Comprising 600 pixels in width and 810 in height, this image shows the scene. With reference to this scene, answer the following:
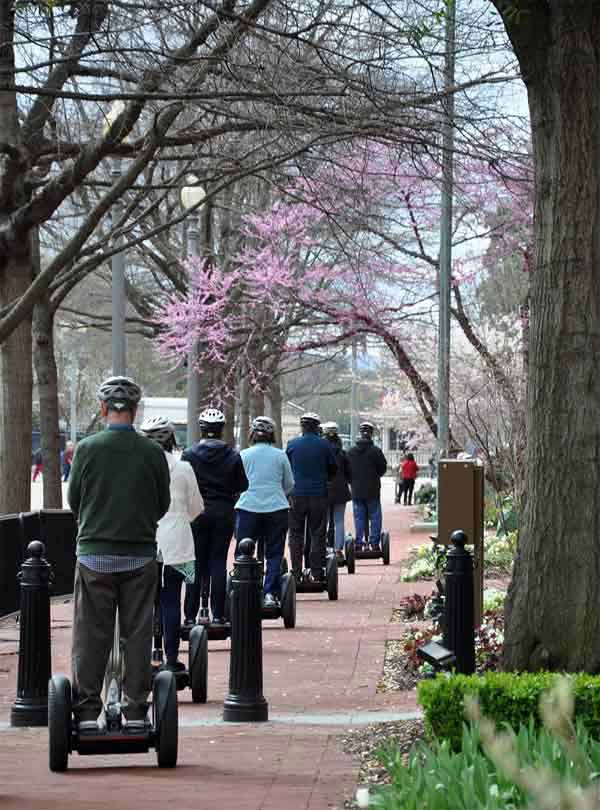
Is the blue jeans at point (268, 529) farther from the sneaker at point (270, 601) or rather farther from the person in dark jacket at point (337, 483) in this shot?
the person in dark jacket at point (337, 483)

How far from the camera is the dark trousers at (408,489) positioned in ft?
166

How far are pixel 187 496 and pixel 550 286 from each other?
305cm

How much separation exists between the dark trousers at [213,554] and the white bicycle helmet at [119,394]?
436cm

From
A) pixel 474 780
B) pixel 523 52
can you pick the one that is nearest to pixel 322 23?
pixel 523 52

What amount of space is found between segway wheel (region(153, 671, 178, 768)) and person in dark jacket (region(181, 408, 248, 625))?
4.37 meters

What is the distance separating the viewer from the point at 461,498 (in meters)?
12.6

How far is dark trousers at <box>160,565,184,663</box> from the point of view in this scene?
32.3 feet

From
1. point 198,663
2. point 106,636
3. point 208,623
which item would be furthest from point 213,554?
point 106,636

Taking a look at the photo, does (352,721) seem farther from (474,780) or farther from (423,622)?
(423,622)

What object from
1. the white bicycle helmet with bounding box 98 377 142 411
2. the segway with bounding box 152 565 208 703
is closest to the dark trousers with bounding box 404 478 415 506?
the segway with bounding box 152 565 208 703

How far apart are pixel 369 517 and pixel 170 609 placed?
12.6m

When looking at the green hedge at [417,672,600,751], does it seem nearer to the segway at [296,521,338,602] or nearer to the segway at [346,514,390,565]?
the segway at [296,521,338,602]

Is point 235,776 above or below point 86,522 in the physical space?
below

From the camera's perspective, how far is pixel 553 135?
8094 mm
